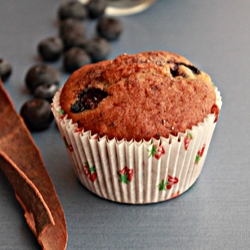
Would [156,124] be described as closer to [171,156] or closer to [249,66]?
[171,156]

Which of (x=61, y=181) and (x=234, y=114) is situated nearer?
(x=61, y=181)

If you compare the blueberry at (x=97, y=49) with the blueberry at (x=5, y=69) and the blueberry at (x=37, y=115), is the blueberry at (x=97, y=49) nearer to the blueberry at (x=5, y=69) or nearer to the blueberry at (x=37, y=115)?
the blueberry at (x=5, y=69)

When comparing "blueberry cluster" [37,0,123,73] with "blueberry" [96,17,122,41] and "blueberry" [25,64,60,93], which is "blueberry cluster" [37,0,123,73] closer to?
"blueberry" [96,17,122,41]

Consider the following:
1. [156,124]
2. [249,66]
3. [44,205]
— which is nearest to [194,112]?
[156,124]

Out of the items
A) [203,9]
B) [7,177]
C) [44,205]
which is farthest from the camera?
[203,9]

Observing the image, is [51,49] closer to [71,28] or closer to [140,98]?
[71,28]

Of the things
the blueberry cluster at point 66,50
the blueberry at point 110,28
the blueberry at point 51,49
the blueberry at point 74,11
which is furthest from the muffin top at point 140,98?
the blueberry at point 74,11
